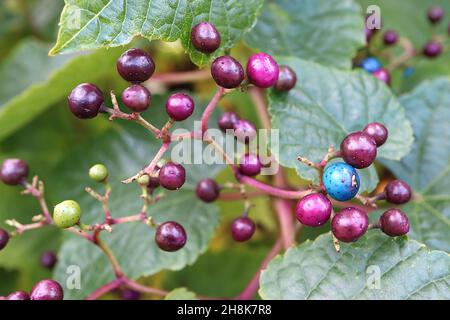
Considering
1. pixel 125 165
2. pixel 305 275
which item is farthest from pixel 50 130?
pixel 305 275

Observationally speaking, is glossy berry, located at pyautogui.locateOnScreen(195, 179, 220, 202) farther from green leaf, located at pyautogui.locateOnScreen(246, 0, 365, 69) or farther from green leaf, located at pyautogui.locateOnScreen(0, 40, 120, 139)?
green leaf, located at pyautogui.locateOnScreen(0, 40, 120, 139)

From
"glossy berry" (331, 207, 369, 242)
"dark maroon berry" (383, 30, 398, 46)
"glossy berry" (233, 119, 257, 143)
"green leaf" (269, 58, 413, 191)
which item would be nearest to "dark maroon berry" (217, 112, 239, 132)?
"glossy berry" (233, 119, 257, 143)

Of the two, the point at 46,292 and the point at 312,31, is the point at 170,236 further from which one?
the point at 312,31

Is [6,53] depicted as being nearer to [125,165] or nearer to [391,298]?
[125,165]

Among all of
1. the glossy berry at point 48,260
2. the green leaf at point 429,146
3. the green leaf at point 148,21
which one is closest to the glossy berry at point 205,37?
the green leaf at point 148,21

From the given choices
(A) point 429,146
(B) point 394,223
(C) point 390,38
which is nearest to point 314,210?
(B) point 394,223

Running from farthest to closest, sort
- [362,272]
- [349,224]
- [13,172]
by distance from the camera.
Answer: [13,172] < [362,272] < [349,224]
